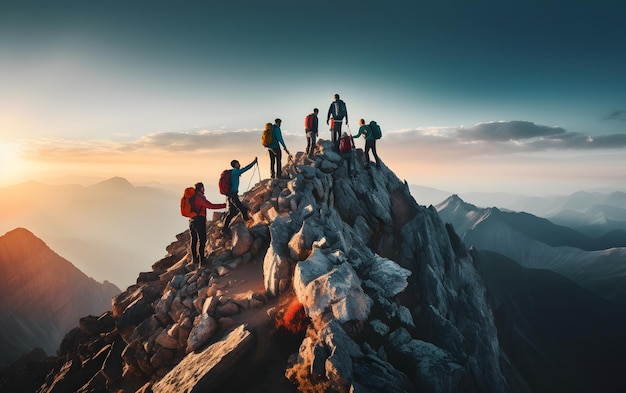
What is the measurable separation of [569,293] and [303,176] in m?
145

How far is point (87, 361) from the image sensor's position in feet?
61.1

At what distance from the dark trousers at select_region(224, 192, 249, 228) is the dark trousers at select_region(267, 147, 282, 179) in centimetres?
515

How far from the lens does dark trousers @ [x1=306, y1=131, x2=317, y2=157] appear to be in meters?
27.6

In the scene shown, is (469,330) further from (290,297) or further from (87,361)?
(87,361)

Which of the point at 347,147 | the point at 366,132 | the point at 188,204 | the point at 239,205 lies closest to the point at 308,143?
the point at 347,147

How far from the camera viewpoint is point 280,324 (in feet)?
39.3

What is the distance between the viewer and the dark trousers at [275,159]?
22.6 meters

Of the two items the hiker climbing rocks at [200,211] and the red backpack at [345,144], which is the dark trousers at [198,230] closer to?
the hiker climbing rocks at [200,211]

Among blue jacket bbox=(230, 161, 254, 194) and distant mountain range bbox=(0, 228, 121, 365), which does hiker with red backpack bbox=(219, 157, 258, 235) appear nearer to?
blue jacket bbox=(230, 161, 254, 194)

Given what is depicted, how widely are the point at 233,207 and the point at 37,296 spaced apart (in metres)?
190

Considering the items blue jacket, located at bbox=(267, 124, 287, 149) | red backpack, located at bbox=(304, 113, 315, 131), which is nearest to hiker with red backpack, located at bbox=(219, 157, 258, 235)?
blue jacket, located at bbox=(267, 124, 287, 149)

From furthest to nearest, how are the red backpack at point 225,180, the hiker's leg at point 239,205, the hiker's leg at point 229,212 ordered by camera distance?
the hiker's leg at point 229,212 < the hiker's leg at point 239,205 < the red backpack at point 225,180

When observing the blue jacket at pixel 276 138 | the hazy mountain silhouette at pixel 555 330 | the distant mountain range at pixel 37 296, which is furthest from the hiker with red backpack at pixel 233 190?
the distant mountain range at pixel 37 296

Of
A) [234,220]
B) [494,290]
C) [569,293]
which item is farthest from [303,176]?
[569,293]
